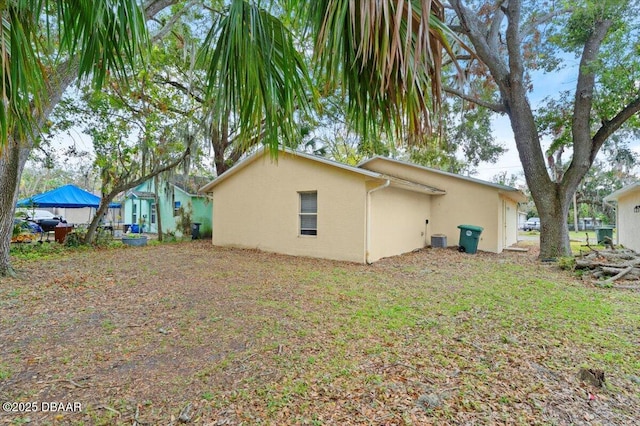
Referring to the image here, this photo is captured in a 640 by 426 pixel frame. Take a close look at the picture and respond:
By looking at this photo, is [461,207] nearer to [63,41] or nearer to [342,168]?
[342,168]

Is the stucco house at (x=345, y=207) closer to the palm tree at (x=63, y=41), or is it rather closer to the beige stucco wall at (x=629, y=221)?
the beige stucco wall at (x=629, y=221)

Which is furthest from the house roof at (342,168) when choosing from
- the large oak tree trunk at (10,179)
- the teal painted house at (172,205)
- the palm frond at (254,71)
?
the palm frond at (254,71)

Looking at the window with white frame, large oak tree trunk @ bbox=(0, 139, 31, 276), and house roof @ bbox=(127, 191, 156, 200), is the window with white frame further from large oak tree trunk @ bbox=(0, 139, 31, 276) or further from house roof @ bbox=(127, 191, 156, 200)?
large oak tree trunk @ bbox=(0, 139, 31, 276)

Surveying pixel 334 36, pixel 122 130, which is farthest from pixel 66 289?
pixel 122 130

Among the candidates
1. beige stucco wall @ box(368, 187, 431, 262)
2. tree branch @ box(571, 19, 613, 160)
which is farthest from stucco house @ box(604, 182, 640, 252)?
beige stucco wall @ box(368, 187, 431, 262)

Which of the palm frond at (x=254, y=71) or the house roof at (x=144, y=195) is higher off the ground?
the house roof at (x=144, y=195)

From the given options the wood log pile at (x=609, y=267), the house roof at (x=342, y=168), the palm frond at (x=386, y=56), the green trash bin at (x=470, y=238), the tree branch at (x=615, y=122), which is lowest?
the wood log pile at (x=609, y=267)

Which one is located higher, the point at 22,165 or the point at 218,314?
the point at 22,165

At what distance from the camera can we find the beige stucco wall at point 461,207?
473 inches

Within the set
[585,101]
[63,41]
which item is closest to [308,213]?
[63,41]

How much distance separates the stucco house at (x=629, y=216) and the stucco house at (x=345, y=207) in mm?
4161

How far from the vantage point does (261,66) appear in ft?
6.98

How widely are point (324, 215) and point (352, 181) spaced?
1.41 m

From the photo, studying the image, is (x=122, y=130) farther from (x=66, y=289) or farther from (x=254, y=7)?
(x=254, y=7)
